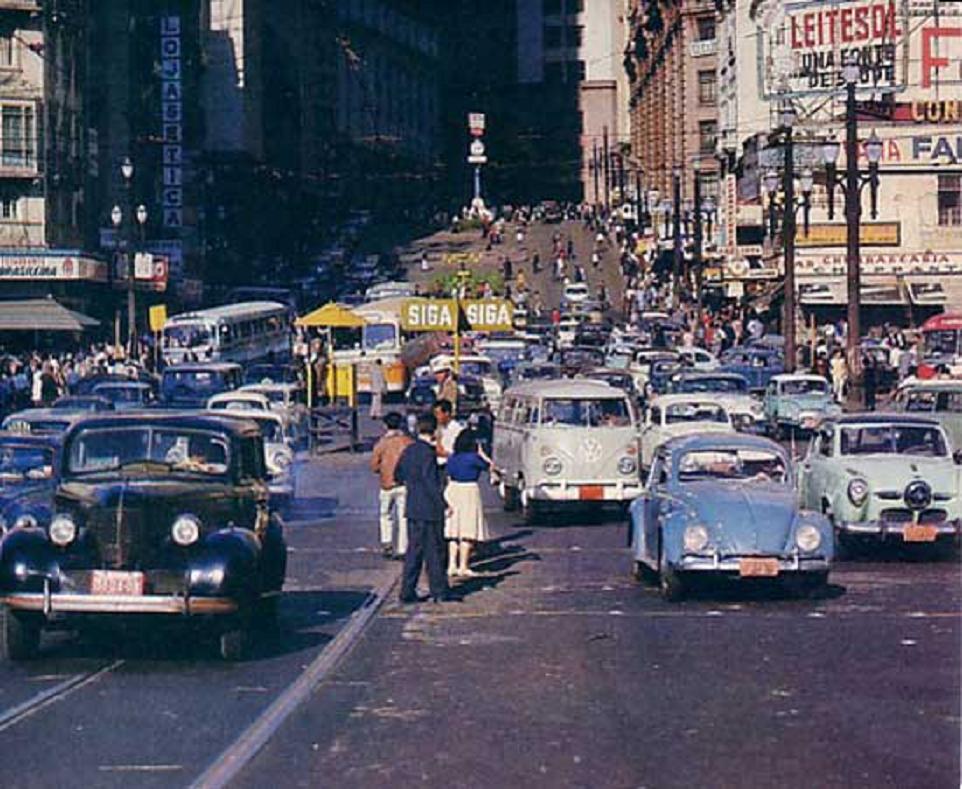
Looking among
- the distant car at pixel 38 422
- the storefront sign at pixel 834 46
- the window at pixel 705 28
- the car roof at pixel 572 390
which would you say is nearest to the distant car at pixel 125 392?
the distant car at pixel 38 422

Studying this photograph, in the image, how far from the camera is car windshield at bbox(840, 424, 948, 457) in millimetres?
23953

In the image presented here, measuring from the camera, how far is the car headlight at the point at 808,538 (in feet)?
63.4

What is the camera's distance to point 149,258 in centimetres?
8038

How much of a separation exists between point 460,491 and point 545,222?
117m

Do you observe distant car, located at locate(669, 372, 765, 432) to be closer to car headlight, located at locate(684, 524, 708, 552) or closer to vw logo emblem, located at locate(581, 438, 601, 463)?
vw logo emblem, located at locate(581, 438, 601, 463)

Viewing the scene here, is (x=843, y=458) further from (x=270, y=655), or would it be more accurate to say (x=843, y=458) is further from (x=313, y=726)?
(x=313, y=726)

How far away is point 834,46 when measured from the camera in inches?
3135

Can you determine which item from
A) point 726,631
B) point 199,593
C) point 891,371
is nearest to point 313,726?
point 199,593

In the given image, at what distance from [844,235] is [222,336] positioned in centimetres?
2275

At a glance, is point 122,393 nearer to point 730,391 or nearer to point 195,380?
point 195,380

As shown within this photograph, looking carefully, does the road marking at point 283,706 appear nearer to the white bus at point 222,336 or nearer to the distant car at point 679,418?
the distant car at point 679,418

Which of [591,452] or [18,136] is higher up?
[18,136]

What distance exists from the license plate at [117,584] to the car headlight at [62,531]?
38 centimetres

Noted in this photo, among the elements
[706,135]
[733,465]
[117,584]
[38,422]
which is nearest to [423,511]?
[733,465]
